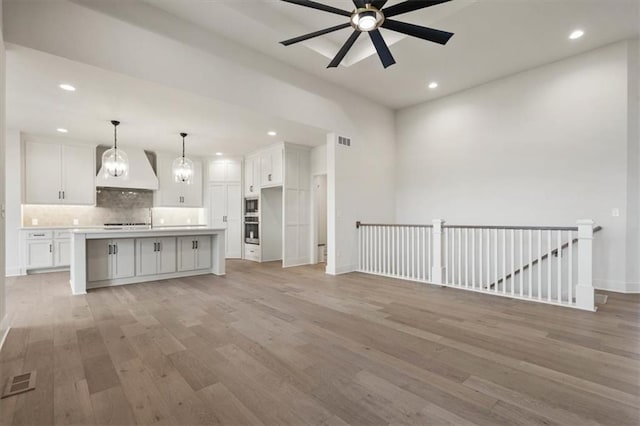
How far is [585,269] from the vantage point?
355 centimetres

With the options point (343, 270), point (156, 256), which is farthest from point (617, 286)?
point (156, 256)

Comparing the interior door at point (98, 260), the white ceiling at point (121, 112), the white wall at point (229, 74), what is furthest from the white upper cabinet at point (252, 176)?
the interior door at point (98, 260)

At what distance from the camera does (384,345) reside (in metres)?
2.62

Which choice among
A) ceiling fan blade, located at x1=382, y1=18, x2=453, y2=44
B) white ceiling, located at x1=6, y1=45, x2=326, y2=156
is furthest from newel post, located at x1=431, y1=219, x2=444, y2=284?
ceiling fan blade, located at x1=382, y1=18, x2=453, y2=44

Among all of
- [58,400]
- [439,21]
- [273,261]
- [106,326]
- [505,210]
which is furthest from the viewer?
[273,261]

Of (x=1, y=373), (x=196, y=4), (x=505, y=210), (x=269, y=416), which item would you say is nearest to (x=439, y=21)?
(x=196, y=4)

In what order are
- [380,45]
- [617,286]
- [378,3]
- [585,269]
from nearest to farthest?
[378,3] < [380,45] < [585,269] < [617,286]

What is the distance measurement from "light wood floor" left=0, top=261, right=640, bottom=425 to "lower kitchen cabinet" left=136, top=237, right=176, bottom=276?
104 centimetres

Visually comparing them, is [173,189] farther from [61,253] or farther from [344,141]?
[344,141]

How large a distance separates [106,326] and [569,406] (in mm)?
3914

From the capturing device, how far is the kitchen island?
14.6 feet

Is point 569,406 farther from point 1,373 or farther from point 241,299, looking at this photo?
point 1,373

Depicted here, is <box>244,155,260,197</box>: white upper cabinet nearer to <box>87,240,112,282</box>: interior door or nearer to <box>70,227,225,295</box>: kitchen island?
<box>70,227,225,295</box>: kitchen island

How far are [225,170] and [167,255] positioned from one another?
140 inches
